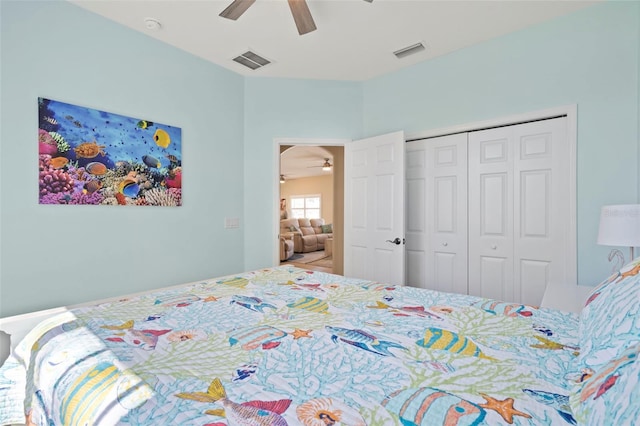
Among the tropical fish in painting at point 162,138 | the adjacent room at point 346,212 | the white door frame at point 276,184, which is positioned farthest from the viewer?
the white door frame at point 276,184

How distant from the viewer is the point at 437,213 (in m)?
3.19

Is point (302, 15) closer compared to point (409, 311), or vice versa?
point (409, 311)

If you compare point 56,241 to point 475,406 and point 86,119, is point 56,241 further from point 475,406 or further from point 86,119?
point 475,406

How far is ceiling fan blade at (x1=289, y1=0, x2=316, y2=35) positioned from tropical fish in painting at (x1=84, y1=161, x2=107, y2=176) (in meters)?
1.79

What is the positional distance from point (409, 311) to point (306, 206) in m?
9.68

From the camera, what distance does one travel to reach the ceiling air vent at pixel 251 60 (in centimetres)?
306

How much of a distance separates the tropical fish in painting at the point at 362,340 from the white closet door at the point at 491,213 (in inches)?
85.5

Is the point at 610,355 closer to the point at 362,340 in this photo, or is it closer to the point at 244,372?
the point at 362,340

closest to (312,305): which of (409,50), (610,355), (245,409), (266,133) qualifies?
(245,409)

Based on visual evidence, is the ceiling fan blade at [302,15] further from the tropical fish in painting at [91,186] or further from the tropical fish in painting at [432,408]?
the tropical fish in painting at [432,408]

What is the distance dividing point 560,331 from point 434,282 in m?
2.05

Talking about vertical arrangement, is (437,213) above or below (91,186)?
below

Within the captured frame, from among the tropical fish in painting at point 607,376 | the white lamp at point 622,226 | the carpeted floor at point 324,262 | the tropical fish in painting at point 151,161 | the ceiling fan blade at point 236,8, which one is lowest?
the carpeted floor at point 324,262

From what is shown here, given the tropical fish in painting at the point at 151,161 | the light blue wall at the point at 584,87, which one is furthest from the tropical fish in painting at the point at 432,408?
the tropical fish in painting at the point at 151,161
